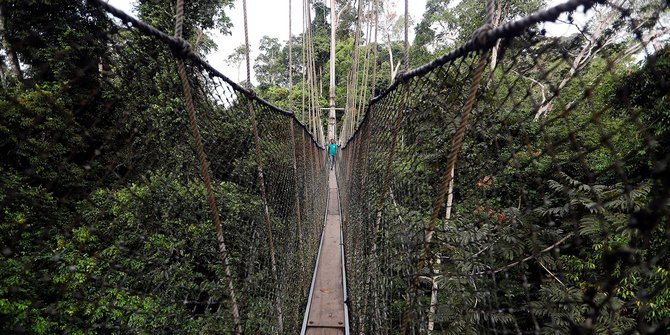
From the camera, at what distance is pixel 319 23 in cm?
1546

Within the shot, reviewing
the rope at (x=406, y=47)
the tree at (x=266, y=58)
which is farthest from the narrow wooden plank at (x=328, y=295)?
the tree at (x=266, y=58)

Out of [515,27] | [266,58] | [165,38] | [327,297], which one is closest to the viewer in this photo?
[515,27]

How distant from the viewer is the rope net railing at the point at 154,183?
62cm

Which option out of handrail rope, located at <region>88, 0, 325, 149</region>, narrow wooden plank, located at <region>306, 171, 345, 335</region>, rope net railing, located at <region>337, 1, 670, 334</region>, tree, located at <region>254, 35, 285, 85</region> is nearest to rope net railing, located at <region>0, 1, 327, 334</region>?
handrail rope, located at <region>88, 0, 325, 149</region>

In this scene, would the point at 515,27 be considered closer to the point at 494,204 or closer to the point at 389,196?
the point at 389,196

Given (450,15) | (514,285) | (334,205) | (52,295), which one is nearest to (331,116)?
(450,15)

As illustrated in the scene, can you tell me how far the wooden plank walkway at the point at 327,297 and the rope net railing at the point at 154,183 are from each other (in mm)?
90

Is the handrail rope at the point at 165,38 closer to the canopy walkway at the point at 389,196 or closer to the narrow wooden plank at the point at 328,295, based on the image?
the canopy walkway at the point at 389,196

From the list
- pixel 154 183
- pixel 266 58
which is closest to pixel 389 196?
pixel 154 183

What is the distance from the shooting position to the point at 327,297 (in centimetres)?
200

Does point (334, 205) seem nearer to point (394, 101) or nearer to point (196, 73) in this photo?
point (394, 101)

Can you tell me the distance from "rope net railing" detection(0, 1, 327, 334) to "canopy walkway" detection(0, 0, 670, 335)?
0.04 feet

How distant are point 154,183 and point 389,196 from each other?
3.07 feet

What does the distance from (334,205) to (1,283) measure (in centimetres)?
349
